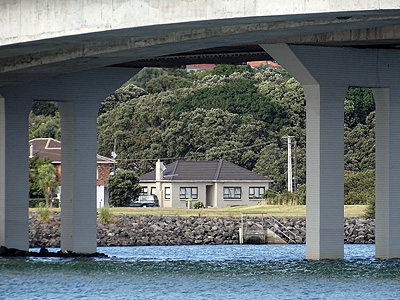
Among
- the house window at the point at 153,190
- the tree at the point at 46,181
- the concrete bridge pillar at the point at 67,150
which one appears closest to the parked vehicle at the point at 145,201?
the house window at the point at 153,190

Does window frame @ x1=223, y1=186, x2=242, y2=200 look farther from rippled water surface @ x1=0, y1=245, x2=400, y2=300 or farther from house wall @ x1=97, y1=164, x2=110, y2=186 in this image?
rippled water surface @ x1=0, y1=245, x2=400, y2=300

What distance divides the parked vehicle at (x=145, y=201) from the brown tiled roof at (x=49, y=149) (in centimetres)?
530

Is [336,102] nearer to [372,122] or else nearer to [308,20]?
[308,20]

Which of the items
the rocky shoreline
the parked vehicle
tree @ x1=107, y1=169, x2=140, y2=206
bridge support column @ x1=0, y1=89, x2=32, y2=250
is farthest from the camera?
the parked vehicle

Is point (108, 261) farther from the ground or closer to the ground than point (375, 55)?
closer to the ground

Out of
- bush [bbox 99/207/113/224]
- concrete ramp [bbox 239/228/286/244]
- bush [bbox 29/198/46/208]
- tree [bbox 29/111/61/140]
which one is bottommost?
concrete ramp [bbox 239/228/286/244]

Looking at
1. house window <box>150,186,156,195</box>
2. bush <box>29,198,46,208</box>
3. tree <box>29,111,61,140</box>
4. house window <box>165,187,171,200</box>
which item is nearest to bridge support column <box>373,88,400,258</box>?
bush <box>29,198,46,208</box>

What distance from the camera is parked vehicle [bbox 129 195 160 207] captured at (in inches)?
3290

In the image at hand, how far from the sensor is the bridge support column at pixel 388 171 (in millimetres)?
46281

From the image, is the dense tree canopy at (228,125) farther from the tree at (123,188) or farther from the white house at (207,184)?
the tree at (123,188)

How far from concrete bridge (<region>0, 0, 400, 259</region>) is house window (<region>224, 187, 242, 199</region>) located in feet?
116

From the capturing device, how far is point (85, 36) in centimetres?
3397

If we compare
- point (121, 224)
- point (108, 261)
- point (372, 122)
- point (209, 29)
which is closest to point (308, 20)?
point (209, 29)

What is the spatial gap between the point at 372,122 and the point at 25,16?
2282 inches
